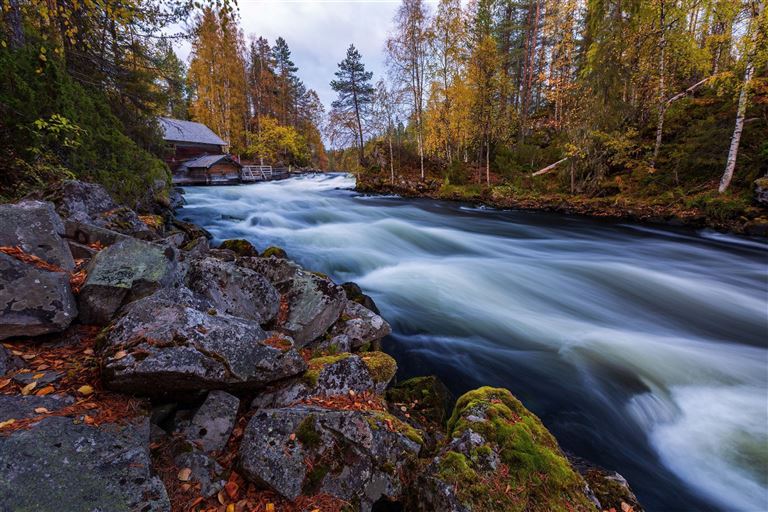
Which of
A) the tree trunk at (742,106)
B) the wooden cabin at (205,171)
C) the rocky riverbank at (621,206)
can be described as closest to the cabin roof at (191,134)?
the wooden cabin at (205,171)

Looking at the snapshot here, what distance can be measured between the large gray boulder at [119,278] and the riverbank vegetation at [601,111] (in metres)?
15.0

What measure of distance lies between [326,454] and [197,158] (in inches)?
1300

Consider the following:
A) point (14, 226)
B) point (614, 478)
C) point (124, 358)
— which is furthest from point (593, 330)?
point (14, 226)

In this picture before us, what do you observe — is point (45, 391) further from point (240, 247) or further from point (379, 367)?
point (240, 247)

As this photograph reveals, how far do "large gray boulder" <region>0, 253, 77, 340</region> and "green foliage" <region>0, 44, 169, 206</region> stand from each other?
3.51 meters

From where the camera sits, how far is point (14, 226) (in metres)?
2.76

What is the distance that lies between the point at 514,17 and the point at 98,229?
36.3m

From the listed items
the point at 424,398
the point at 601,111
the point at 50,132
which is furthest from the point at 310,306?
the point at 601,111

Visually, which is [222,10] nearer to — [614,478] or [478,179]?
[614,478]

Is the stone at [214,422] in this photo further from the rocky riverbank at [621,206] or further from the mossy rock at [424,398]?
the rocky riverbank at [621,206]

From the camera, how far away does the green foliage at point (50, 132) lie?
475 cm

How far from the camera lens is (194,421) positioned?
2.09 metres

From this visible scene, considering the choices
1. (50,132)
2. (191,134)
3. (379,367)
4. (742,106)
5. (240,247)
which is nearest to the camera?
(379,367)

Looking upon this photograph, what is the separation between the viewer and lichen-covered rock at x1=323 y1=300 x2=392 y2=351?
3814 millimetres
